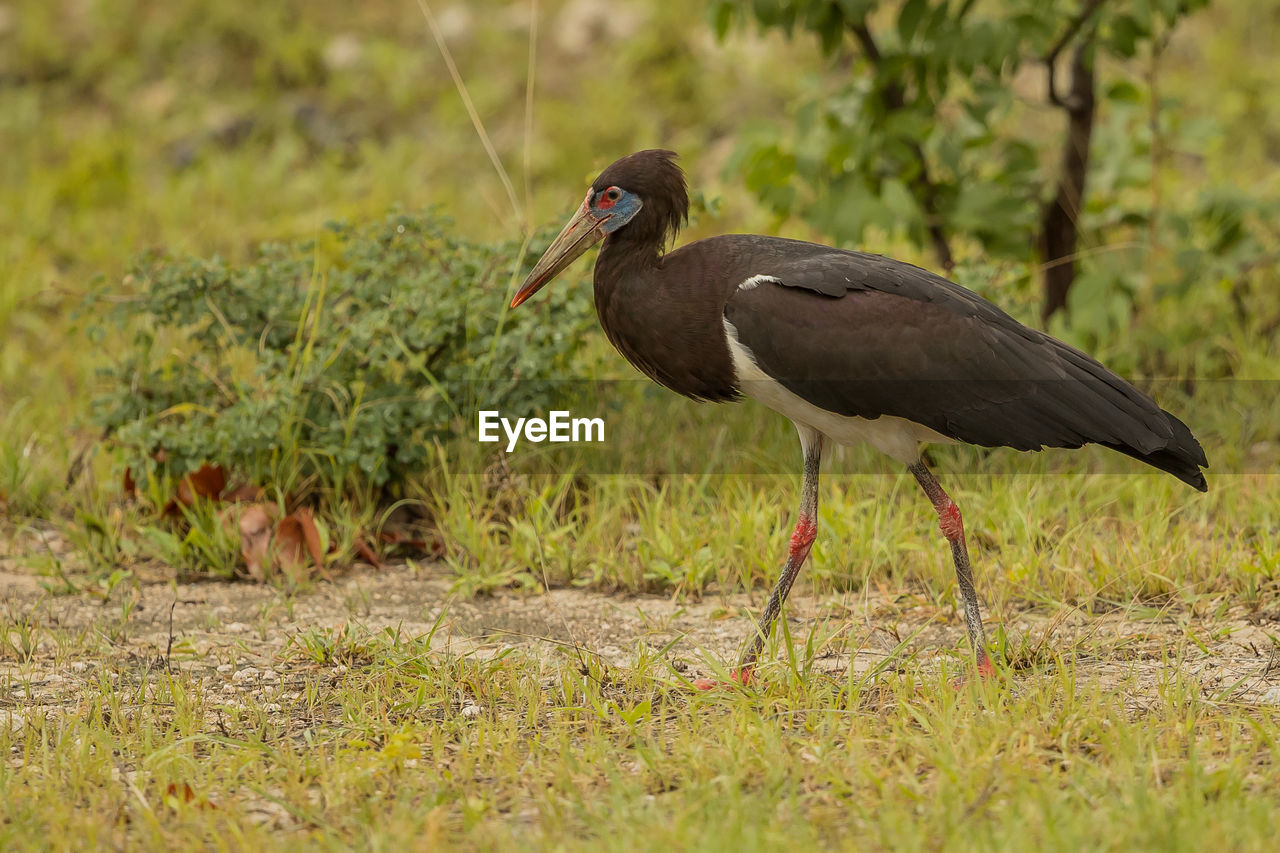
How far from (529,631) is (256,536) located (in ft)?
3.59

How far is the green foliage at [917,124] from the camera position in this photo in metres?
5.53

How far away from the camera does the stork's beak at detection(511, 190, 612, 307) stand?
4.17m

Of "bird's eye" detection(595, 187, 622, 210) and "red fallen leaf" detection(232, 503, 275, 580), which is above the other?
"bird's eye" detection(595, 187, 622, 210)

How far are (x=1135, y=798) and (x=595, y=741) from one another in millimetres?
1218

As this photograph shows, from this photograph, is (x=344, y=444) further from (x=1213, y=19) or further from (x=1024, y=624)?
(x=1213, y=19)

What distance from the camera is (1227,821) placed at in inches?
112

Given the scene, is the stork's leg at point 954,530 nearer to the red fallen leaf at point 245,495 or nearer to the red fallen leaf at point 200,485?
the red fallen leaf at point 245,495

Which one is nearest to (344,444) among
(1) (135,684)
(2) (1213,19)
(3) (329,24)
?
(1) (135,684)

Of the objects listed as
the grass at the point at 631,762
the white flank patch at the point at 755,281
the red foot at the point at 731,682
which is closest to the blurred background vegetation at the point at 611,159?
the red foot at the point at 731,682

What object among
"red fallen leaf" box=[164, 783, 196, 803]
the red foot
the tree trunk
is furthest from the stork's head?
the tree trunk

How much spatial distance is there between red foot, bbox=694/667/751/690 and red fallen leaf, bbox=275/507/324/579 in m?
1.58

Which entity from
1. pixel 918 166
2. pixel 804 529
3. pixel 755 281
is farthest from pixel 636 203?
pixel 918 166

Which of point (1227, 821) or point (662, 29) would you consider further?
point (662, 29)

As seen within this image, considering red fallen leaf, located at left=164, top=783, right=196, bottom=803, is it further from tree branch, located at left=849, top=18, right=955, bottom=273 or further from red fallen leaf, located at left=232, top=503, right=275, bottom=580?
tree branch, located at left=849, top=18, right=955, bottom=273
